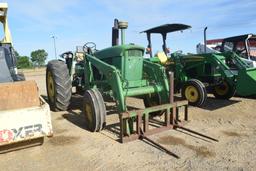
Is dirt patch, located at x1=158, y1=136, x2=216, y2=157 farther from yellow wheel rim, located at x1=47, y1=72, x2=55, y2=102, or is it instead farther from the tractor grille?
yellow wheel rim, located at x1=47, y1=72, x2=55, y2=102

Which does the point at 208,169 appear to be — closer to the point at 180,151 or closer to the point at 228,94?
the point at 180,151

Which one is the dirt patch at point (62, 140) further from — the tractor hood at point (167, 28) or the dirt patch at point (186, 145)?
the tractor hood at point (167, 28)

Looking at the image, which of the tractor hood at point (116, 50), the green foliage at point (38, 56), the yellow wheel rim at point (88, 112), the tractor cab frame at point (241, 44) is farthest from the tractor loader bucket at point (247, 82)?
the green foliage at point (38, 56)

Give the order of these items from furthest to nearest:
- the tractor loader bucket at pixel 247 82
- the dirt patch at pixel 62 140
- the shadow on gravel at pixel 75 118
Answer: the tractor loader bucket at pixel 247 82
the shadow on gravel at pixel 75 118
the dirt patch at pixel 62 140

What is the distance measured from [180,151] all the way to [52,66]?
397 cm

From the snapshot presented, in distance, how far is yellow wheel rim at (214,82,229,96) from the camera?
9.29 metres

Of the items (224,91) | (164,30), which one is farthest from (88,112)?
(164,30)

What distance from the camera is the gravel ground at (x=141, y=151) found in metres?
4.36

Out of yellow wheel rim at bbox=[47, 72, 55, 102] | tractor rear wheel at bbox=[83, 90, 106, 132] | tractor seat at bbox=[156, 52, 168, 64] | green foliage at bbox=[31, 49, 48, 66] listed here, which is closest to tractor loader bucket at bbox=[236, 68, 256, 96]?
tractor seat at bbox=[156, 52, 168, 64]

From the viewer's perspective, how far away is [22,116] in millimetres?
4711

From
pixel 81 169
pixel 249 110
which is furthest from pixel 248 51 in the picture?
pixel 81 169

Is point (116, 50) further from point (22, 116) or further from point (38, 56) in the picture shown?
point (38, 56)

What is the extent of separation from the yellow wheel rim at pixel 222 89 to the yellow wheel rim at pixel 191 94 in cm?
130

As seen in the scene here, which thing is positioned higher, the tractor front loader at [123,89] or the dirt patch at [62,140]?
the tractor front loader at [123,89]
